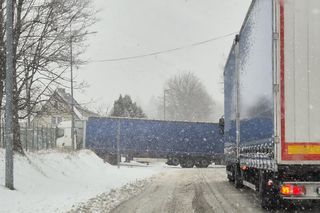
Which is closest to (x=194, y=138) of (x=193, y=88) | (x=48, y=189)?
(x=48, y=189)

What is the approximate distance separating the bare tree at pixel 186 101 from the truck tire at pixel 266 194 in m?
89.9

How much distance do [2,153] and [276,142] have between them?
12864 millimetres

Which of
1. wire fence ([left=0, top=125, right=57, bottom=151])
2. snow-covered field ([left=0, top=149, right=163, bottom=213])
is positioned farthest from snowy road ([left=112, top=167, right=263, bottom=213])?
wire fence ([left=0, top=125, right=57, bottom=151])

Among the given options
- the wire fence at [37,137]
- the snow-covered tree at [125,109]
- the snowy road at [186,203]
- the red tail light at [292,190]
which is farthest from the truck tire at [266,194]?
the snow-covered tree at [125,109]

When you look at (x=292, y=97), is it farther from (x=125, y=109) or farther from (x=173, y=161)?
(x=125, y=109)

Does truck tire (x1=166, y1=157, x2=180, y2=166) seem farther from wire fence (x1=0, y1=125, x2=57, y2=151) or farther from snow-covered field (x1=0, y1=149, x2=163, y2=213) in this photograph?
snow-covered field (x1=0, y1=149, x2=163, y2=213)

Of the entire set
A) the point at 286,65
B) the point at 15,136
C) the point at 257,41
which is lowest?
the point at 15,136

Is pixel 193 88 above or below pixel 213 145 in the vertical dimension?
above

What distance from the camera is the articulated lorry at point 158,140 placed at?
4403cm

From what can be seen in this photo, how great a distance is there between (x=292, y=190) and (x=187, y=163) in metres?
35.8

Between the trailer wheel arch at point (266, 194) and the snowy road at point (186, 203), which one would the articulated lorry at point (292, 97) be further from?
the snowy road at point (186, 203)

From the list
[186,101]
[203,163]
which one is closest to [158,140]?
[203,163]

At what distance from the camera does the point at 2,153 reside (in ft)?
64.1

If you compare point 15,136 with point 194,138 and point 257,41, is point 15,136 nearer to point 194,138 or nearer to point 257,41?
point 257,41
